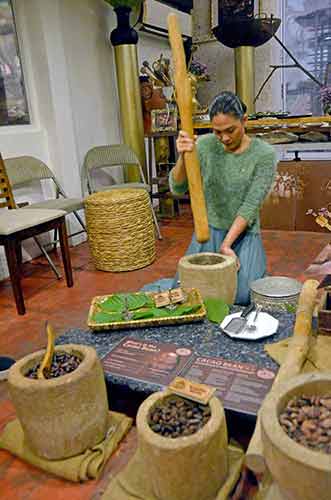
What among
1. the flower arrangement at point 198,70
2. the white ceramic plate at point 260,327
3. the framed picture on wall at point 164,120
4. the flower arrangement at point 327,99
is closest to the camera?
the white ceramic plate at point 260,327

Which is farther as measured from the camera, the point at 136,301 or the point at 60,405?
the point at 136,301

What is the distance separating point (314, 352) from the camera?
4.43 feet

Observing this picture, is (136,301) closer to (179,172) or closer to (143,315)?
(143,315)

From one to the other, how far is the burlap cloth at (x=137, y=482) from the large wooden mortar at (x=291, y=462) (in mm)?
291

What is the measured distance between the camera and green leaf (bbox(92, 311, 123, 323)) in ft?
5.35

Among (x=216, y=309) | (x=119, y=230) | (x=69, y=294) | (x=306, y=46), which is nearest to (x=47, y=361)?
(x=216, y=309)

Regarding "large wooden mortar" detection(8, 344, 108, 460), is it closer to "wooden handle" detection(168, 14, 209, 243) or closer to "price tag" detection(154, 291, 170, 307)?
"price tag" detection(154, 291, 170, 307)

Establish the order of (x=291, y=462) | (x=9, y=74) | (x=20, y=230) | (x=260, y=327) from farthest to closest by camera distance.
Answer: (x=9, y=74)
(x=20, y=230)
(x=260, y=327)
(x=291, y=462)

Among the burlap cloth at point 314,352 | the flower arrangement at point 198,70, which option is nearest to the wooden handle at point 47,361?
the burlap cloth at point 314,352

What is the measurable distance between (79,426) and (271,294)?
831 mm

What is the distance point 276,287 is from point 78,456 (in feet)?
3.01

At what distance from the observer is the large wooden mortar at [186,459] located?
951 millimetres

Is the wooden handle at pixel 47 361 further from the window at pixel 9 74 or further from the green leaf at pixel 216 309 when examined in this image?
the window at pixel 9 74

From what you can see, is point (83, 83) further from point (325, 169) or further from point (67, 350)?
point (67, 350)
